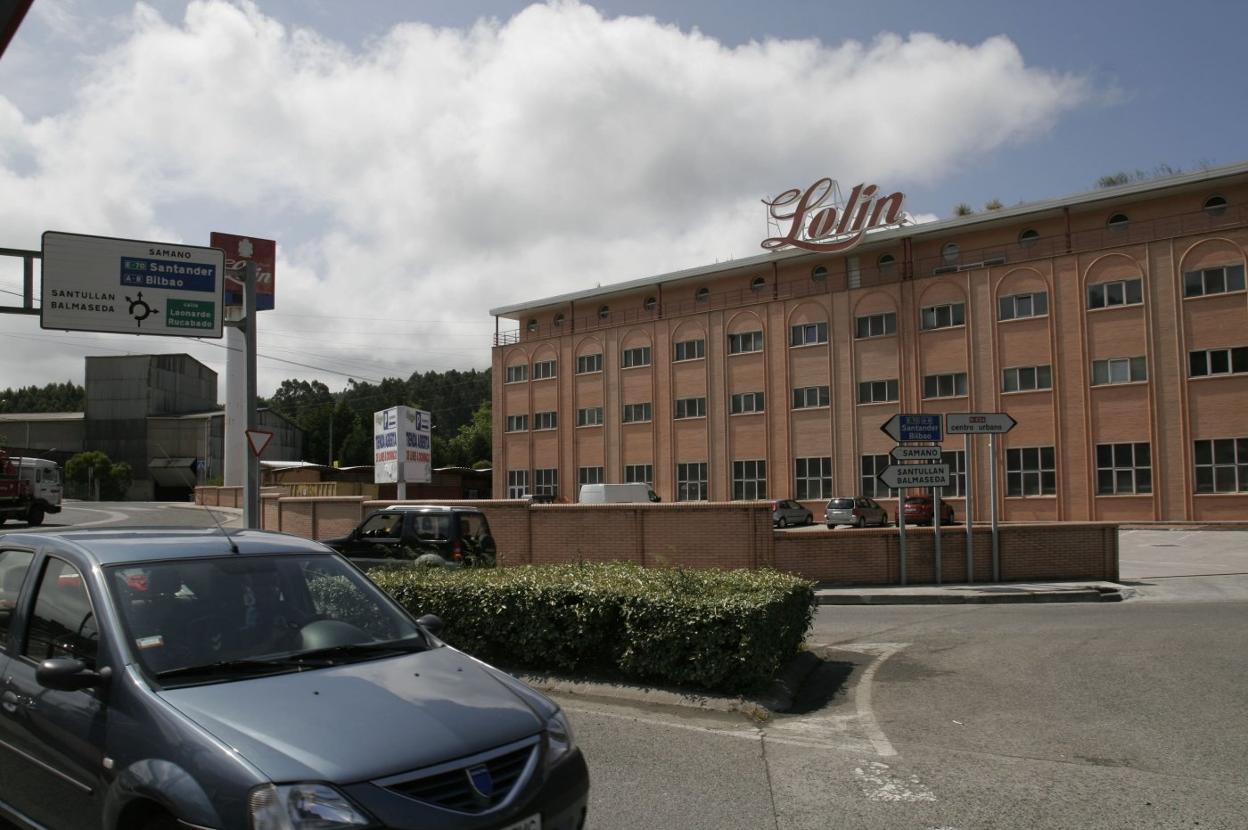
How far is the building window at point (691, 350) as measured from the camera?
51938mm

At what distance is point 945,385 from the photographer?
43.9 meters

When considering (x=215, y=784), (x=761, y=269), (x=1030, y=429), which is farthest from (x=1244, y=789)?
(x=761, y=269)

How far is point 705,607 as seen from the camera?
7.85 m

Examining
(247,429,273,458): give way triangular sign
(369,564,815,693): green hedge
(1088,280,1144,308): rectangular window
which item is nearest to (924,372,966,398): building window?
(1088,280,1144,308): rectangular window

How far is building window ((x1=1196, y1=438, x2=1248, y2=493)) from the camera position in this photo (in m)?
36.2

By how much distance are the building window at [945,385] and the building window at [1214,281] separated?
9640mm

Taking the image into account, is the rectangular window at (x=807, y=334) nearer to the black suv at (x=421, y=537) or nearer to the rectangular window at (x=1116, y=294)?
the rectangular window at (x=1116, y=294)

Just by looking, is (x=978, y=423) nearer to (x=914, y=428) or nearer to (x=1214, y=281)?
(x=914, y=428)

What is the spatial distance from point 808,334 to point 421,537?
119 feet

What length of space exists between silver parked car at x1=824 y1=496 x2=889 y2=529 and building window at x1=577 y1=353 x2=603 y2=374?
2075 centimetres

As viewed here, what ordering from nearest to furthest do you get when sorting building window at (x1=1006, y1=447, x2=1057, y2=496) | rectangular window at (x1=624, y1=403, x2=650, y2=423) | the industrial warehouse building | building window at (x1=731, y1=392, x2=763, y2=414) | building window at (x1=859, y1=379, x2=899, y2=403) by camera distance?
the industrial warehouse building, building window at (x1=1006, y1=447, x2=1057, y2=496), building window at (x1=859, y1=379, x2=899, y2=403), building window at (x1=731, y1=392, x2=763, y2=414), rectangular window at (x1=624, y1=403, x2=650, y2=423)

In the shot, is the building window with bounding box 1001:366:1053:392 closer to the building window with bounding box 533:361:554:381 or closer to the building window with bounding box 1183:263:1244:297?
the building window with bounding box 1183:263:1244:297

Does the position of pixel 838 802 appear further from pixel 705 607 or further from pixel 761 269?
pixel 761 269

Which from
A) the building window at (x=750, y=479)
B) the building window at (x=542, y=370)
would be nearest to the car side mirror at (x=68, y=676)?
the building window at (x=750, y=479)
